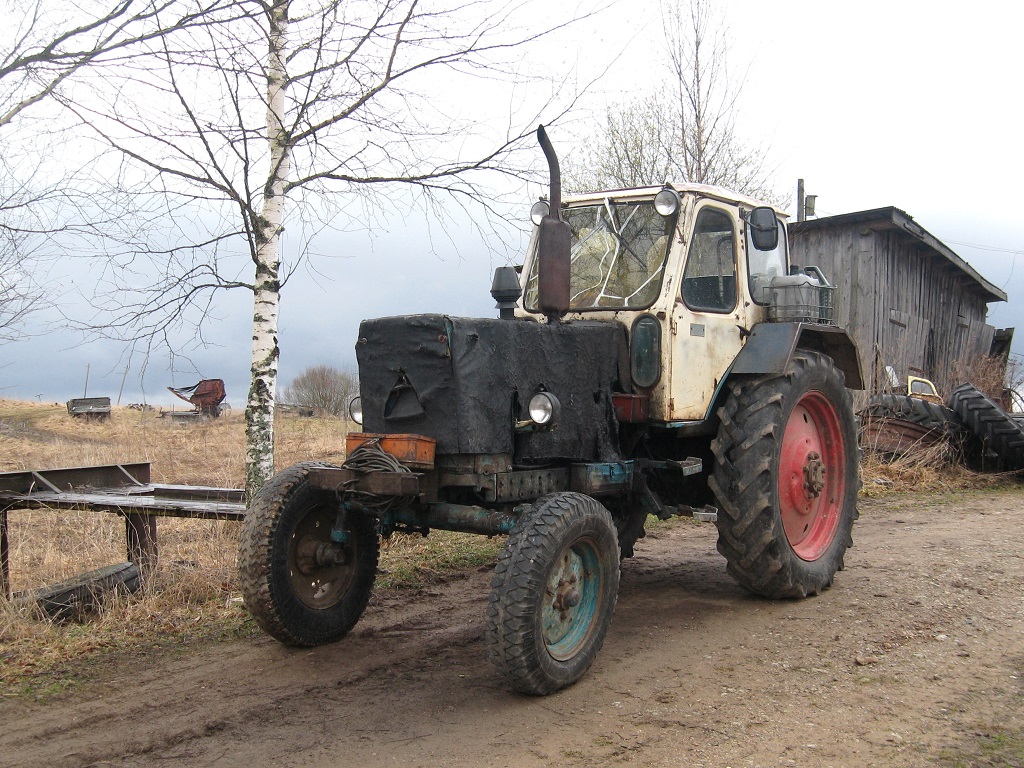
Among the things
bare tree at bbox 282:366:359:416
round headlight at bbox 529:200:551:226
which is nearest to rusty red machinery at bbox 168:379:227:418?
bare tree at bbox 282:366:359:416

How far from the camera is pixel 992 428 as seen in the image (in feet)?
38.4

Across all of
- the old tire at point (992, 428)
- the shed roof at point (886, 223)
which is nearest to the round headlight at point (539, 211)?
the old tire at point (992, 428)

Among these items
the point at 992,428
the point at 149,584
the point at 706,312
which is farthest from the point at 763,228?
the point at 992,428

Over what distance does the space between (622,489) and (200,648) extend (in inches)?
105

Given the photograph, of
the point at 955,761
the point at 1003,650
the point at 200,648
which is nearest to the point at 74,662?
the point at 200,648

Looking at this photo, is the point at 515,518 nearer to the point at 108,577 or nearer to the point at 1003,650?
the point at 1003,650

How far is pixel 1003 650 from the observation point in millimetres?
4703

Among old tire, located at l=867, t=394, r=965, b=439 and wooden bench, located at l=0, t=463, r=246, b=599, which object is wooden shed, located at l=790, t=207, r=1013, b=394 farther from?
wooden bench, located at l=0, t=463, r=246, b=599

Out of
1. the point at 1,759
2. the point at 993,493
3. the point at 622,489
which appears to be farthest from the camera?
the point at 993,493

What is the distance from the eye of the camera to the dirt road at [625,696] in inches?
143

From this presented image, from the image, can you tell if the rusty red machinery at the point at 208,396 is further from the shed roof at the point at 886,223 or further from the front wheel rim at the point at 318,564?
the front wheel rim at the point at 318,564

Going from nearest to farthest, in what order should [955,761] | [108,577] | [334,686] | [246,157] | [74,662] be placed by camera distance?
[955,761], [334,686], [74,662], [108,577], [246,157]

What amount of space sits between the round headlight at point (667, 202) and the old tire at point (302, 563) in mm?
2576

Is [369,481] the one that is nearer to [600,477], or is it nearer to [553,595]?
[553,595]
